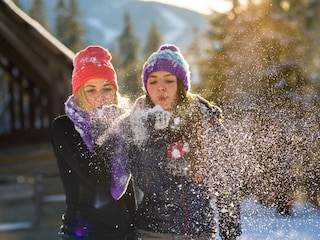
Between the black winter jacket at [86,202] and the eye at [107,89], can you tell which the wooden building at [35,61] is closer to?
the eye at [107,89]

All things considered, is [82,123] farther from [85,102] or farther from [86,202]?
[86,202]

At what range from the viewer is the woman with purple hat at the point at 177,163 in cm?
286

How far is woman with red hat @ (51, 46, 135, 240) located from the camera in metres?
3.10

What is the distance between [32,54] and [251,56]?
4.24 metres

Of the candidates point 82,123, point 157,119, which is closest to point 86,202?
point 82,123

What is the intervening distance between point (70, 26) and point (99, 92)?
60687 mm

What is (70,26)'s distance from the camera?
205 feet

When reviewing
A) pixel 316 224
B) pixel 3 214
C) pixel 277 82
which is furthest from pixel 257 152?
pixel 3 214

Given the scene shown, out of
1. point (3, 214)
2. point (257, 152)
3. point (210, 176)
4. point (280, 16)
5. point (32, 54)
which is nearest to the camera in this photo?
point (210, 176)

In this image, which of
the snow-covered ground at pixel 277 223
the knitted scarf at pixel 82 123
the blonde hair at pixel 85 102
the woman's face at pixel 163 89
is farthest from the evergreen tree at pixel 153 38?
the woman's face at pixel 163 89

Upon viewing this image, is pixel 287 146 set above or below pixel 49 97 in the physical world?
below

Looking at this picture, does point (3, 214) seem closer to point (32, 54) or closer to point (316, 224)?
point (32, 54)

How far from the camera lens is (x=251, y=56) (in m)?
11.7

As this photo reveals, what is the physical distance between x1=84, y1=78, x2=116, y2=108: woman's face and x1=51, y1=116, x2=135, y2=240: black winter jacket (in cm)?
17
